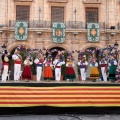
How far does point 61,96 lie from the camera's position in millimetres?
8000

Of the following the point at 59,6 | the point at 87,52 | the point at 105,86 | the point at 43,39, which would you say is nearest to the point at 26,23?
the point at 43,39

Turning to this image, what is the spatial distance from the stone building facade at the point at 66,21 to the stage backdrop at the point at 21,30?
0.37 m

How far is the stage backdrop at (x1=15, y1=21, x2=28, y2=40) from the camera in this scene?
71.2ft

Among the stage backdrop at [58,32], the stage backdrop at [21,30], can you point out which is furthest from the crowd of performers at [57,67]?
the stage backdrop at [21,30]

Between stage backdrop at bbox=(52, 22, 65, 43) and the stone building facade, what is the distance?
406 millimetres

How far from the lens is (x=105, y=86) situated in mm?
8172

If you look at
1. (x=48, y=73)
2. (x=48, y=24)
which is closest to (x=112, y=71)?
(x=48, y=73)

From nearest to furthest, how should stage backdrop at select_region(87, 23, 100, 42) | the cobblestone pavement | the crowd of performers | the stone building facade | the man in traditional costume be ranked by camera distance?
the cobblestone pavement, the crowd of performers, the man in traditional costume, the stone building facade, stage backdrop at select_region(87, 23, 100, 42)

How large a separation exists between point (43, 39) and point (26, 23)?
80.9 inches

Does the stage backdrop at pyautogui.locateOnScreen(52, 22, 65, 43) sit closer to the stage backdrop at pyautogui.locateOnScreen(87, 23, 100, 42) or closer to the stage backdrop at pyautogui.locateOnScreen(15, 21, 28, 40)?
the stage backdrop at pyautogui.locateOnScreen(87, 23, 100, 42)

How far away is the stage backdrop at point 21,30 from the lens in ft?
71.2

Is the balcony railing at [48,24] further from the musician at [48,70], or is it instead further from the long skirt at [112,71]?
the long skirt at [112,71]

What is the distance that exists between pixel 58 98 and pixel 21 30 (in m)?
14.6

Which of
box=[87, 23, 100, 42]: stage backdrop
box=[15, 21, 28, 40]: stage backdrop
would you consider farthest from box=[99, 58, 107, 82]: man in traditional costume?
box=[15, 21, 28, 40]: stage backdrop
